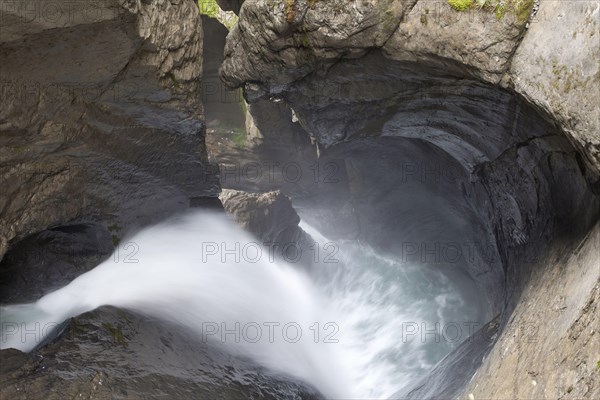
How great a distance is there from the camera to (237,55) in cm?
962

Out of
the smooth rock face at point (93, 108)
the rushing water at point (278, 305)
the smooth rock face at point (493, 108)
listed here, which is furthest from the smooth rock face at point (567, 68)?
the rushing water at point (278, 305)

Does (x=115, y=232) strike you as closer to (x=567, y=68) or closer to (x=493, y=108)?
(x=493, y=108)

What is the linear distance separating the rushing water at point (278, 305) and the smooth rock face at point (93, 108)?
72.5 inches

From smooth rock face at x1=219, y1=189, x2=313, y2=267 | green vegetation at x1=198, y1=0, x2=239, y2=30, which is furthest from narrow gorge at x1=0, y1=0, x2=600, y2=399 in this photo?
smooth rock face at x1=219, y1=189, x2=313, y2=267

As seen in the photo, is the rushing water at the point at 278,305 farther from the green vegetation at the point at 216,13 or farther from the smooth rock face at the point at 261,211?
the green vegetation at the point at 216,13

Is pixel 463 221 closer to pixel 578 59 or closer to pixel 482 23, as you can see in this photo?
pixel 482 23

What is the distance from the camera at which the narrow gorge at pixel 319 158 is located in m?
5.72

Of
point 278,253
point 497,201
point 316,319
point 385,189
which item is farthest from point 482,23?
point 278,253

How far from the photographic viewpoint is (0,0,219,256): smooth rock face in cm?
706

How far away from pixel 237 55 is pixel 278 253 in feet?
33.4

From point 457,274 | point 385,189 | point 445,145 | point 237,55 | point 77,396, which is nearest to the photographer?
point 77,396

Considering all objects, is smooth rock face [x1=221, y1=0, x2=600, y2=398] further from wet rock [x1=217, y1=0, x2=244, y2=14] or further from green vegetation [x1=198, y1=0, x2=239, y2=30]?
green vegetation [x1=198, y1=0, x2=239, y2=30]

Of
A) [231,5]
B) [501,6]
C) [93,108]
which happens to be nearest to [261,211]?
[231,5]

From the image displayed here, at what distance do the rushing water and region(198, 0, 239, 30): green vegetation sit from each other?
6.36m
